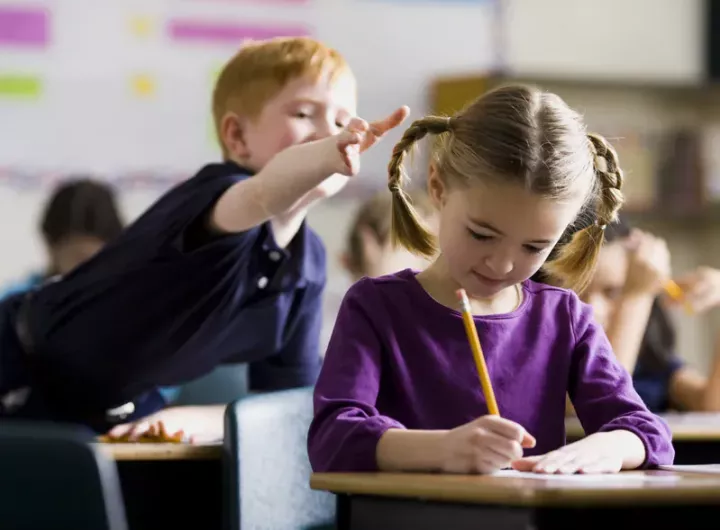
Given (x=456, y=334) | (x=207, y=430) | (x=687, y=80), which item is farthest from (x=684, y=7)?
(x=456, y=334)

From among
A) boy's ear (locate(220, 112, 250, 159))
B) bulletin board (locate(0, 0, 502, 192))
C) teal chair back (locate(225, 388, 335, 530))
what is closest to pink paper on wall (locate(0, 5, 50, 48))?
bulletin board (locate(0, 0, 502, 192))

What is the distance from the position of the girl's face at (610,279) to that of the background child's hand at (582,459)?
1.68m

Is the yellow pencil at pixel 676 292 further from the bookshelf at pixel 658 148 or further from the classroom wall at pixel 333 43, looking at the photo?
the bookshelf at pixel 658 148

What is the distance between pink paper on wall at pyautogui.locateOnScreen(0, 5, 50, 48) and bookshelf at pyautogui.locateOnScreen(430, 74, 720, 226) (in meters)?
2.22

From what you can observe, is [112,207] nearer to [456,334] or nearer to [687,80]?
[456,334]

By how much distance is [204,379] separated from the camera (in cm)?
286

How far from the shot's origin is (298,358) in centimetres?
251

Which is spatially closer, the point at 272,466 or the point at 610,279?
the point at 272,466

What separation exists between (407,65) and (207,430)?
126 inches

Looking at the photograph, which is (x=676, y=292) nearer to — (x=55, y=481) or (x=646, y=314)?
(x=646, y=314)

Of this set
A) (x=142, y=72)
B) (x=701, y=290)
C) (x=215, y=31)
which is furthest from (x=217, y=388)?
(x=215, y=31)

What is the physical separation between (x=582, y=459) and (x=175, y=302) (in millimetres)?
1009

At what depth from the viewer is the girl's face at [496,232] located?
56.7 inches

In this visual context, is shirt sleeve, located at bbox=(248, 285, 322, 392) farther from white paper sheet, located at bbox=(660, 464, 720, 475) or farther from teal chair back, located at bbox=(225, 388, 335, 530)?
white paper sheet, located at bbox=(660, 464, 720, 475)
